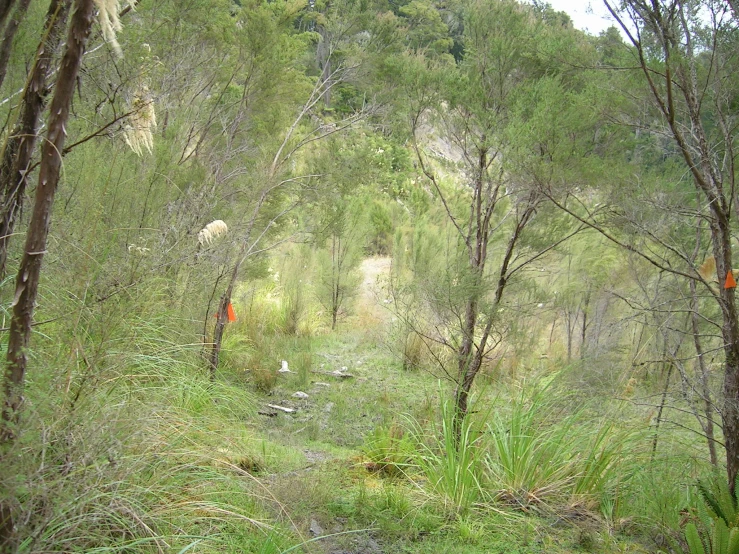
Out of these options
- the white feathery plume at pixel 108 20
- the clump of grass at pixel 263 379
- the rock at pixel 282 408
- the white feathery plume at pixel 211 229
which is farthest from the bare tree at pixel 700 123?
the clump of grass at pixel 263 379

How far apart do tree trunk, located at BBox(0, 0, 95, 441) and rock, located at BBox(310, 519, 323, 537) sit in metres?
1.94

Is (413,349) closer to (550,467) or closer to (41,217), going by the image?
(550,467)

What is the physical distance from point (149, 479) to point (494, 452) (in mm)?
3119

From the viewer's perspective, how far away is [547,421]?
5.40 metres

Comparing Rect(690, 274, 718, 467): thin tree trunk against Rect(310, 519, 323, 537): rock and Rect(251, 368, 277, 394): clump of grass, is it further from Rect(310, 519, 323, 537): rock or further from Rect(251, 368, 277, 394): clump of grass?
Rect(251, 368, 277, 394): clump of grass

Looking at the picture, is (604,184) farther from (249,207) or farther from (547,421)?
(249,207)

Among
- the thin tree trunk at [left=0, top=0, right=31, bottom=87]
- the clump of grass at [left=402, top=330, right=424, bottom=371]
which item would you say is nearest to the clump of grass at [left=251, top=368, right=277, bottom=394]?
the clump of grass at [left=402, top=330, right=424, bottom=371]

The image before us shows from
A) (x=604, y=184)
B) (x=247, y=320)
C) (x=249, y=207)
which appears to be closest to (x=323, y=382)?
(x=247, y=320)

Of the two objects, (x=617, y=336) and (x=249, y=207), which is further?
(x=617, y=336)

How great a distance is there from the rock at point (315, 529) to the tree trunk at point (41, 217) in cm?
194

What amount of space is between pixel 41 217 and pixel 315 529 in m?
2.35

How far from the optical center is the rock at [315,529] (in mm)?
3531

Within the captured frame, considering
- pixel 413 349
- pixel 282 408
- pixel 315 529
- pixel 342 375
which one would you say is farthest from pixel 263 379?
pixel 315 529

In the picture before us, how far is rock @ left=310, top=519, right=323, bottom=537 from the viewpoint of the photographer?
353 cm
